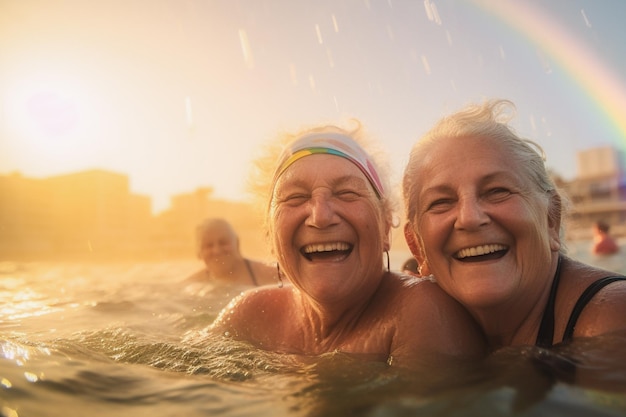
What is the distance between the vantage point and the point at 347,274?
114 inches

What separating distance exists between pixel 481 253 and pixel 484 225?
17 centimetres

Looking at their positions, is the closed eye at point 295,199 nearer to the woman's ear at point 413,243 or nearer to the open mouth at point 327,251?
the open mouth at point 327,251

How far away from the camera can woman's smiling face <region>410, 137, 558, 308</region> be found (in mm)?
2510

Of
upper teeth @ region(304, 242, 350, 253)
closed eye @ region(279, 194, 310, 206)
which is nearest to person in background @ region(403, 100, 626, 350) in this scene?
upper teeth @ region(304, 242, 350, 253)

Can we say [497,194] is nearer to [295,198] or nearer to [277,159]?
[295,198]

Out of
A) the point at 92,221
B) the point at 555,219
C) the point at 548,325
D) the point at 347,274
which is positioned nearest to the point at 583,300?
the point at 548,325

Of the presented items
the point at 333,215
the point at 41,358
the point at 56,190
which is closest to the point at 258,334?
the point at 333,215

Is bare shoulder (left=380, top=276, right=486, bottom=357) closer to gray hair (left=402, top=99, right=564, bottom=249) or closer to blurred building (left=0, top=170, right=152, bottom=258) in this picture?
gray hair (left=402, top=99, right=564, bottom=249)

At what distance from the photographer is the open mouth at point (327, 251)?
292cm

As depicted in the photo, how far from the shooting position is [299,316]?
11.4 feet

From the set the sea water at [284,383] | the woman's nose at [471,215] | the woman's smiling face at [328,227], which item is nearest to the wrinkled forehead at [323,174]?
the woman's smiling face at [328,227]

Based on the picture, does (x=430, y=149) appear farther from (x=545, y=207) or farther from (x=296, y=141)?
(x=296, y=141)

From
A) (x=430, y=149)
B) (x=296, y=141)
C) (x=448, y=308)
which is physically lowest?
(x=448, y=308)

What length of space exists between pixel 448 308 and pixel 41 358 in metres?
2.36
